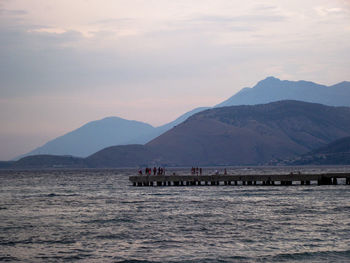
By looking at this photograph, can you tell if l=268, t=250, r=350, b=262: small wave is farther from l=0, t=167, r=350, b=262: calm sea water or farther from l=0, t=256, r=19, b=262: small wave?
l=0, t=256, r=19, b=262: small wave

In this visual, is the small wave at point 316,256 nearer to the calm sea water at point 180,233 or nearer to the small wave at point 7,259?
the calm sea water at point 180,233

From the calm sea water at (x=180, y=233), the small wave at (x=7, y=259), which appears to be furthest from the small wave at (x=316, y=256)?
the small wave at (x=7, y=259)

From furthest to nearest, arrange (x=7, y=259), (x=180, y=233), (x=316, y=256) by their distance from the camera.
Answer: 1. (x=180, y=233)
2. (x=7, y=259)
3. (x=316, y=256)

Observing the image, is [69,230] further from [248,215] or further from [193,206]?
[193,206]

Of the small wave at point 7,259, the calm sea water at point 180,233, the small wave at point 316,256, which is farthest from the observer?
the calm sea water at point 180,233

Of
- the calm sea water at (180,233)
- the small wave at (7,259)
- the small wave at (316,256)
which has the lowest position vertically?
the small wave at (7,259)

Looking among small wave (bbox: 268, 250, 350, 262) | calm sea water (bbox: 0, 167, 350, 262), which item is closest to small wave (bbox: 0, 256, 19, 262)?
calm sea water (bbox: 0, 167, 350, 262)

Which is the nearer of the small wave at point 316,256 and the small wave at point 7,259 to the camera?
the small wave at point 316,256

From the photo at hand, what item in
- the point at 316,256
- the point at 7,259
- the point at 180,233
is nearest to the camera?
the point at 316,256

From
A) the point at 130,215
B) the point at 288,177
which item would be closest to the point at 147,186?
the point at 288,177

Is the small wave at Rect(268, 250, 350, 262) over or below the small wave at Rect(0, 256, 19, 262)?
over

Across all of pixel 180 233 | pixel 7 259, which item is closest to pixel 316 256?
pixel 180 233

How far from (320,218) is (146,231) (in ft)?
42.2

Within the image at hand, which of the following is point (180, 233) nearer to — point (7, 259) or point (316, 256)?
point (316, 256)
